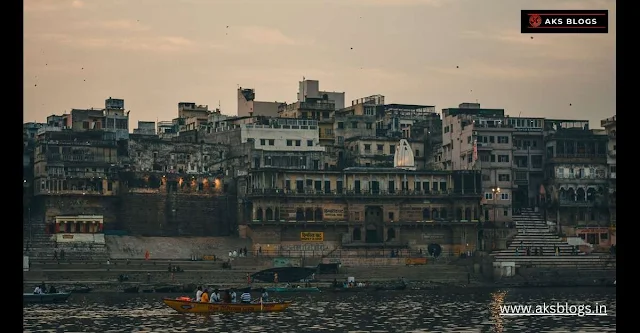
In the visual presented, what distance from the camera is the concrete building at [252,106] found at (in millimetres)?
124812

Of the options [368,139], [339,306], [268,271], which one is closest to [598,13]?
[339,306]

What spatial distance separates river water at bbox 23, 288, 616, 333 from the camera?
5081 cm

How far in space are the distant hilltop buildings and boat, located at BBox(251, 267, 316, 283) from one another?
8937 millimetres

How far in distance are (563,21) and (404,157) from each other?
94.0 metres

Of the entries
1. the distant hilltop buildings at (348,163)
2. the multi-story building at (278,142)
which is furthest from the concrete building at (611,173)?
the multi-story building at (278,142)

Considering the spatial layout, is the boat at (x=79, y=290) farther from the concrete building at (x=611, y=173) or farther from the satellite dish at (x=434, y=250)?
the concrete building at (x=611, y=173)

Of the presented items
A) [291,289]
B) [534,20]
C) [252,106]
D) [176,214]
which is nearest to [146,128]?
→ [252,106]

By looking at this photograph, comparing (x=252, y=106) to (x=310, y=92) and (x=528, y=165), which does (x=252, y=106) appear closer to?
(x=310, y=92)

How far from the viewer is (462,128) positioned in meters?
106

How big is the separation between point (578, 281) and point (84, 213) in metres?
44.2

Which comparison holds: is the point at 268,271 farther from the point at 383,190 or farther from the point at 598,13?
the point at 598,13

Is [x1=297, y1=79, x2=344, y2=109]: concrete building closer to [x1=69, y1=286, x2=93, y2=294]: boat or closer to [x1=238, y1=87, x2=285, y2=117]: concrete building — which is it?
[x1=238, y1=87, x2=285, y2=117]: concrete building

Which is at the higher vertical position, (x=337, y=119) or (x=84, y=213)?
(x=337, y=119)

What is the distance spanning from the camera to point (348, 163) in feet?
368
